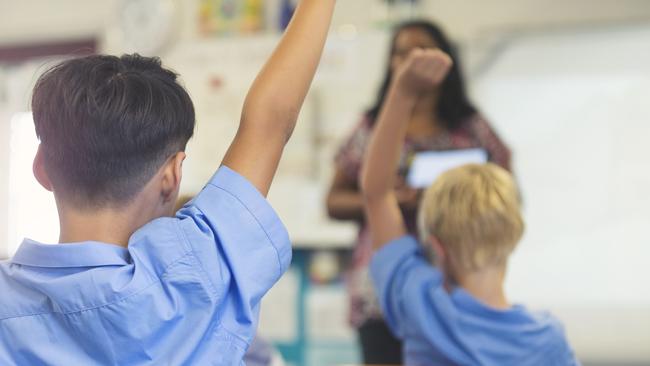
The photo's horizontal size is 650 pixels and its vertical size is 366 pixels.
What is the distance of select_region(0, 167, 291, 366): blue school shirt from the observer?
0.76 meters

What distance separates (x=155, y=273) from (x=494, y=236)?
77cm

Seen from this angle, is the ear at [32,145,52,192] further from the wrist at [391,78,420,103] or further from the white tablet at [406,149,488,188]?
the white tablet at [406,149,488,188]

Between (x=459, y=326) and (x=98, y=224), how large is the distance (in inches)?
28.3

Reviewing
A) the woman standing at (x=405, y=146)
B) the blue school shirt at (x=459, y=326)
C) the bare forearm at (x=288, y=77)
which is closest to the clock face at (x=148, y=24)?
the woman standing at (x=405, y=146)

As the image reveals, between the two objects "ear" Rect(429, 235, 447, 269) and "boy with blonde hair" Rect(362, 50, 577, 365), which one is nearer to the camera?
"boy with blonde hair" Rect(362, 50, 577, 365)

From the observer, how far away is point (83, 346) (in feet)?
2.53

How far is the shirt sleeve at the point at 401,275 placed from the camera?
141 cm

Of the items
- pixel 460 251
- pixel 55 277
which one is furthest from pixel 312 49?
pixel 460 251

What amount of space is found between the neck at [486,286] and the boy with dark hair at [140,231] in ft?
2.11

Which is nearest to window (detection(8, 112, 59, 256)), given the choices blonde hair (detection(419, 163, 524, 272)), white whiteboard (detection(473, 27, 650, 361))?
white whiteboard (detection(473, 27, 650, 361))

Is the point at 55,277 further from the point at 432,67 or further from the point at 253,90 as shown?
the point at 432,67

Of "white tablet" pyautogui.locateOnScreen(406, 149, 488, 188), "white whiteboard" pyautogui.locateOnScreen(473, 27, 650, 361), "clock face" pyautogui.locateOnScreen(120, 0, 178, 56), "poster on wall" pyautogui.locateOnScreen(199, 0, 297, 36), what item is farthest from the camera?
"clock face" pyautogui.locateOnScreen(120, 0, 178, 56)

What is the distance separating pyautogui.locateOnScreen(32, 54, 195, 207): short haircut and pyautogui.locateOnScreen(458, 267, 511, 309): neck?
731 mm

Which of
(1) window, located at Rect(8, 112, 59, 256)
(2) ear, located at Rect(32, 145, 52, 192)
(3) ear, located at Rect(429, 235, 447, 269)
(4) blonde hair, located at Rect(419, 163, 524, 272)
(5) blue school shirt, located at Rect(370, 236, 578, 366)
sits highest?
(2) ear, located at Rect(32, 145, 52, 192)
